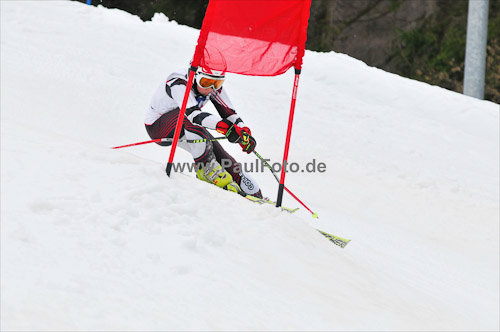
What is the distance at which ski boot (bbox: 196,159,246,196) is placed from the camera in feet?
15.2

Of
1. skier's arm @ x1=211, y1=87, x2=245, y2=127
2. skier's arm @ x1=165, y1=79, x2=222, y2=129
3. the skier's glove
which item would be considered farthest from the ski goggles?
the skier's glove

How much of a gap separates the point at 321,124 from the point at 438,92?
82.8 inches

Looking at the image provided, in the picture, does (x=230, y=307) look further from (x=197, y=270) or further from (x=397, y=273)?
(x=397, y=273)

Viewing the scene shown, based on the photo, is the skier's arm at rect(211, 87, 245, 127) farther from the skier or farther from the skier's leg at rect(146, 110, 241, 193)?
the skier's leg at rect(146, 110, 241, 193)

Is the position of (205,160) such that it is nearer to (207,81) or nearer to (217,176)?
(217,176)

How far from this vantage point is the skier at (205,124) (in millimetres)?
4395

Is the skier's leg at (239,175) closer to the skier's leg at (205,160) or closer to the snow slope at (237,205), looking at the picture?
the skier's leg at (205,160)

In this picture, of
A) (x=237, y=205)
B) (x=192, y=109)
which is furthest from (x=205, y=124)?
(x=237, y=205)

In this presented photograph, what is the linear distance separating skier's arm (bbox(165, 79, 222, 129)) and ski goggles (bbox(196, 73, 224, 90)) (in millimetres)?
117

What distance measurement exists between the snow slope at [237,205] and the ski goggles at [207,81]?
971 mm

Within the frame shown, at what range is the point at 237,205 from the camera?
361cm

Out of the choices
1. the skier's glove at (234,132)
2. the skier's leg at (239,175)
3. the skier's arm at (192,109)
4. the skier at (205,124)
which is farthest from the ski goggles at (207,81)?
the skier's leg at (239,175)

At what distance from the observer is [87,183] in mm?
3162

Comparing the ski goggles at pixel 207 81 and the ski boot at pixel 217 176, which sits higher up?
the ski goggles at pixel 207 81
